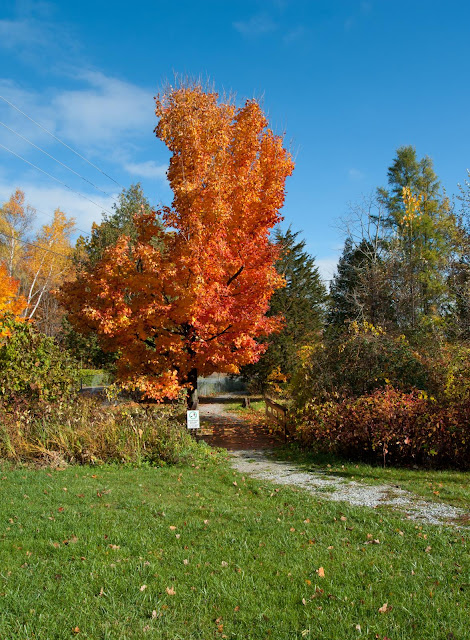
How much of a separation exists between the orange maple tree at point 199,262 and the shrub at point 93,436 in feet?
2.40

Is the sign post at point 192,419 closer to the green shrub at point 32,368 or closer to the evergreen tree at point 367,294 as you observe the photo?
the green shrub at point 32,368

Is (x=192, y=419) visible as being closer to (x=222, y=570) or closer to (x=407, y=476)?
(x=407, y=476)

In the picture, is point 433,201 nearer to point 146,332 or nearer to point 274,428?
point 274,428

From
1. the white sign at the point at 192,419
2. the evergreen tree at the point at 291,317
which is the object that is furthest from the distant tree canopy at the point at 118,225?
the white sign at the point at 192,419

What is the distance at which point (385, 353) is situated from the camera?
33.0 ft

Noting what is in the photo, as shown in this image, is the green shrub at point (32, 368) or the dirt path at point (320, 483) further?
the green shrub at point (32, 368)

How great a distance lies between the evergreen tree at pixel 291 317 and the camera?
2011 cm

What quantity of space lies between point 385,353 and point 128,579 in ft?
25.3

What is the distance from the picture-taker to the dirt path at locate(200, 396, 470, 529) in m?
5.70

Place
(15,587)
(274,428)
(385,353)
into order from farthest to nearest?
(274,428) → (385,353) → (15,587)

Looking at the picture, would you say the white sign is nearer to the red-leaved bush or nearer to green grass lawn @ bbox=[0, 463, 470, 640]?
the red-leaved bush

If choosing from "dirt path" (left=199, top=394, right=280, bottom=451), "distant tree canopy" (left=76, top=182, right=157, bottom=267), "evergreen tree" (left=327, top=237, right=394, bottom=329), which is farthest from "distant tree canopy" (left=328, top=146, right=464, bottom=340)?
"distant tree canopy" (left=76, top=182, right=157, bottom=267)

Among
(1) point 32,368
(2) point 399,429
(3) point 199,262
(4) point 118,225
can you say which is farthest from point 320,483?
(4) point 118,225

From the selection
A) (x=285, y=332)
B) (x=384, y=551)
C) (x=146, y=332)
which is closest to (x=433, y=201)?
(x=285, y=332)
